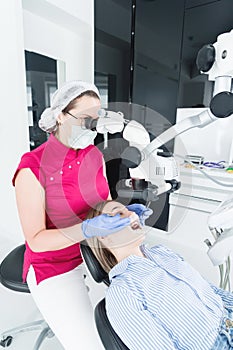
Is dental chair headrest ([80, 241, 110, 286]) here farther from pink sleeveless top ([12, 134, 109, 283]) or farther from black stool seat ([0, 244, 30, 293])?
black stool seat ([0, 244, 30, 293])

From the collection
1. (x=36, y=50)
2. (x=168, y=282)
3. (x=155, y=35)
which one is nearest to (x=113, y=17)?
(x=155, y=35)

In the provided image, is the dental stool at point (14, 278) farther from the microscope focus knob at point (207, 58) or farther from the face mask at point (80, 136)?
the microscope focus knob at point (207, 58)

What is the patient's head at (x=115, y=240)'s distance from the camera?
87cm

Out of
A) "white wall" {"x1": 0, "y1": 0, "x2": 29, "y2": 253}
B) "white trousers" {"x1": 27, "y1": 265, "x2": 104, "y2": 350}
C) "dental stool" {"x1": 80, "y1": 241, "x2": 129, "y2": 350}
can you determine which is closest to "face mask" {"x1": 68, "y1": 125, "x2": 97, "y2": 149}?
"dental stool" {"x1": 80, "y1": 241, "x2": 129, "y2": 350}

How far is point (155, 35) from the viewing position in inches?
77.5

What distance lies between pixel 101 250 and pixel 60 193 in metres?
0.26

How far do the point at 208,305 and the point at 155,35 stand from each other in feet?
6.39

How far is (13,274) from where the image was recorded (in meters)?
0.97

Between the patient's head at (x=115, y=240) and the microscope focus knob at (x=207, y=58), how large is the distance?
0.50 metres

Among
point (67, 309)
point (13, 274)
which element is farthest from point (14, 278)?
point (67, 309)

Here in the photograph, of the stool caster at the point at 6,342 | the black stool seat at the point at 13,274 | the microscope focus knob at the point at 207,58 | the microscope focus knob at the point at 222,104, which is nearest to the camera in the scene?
the microscope focus knob at the point at 222,104

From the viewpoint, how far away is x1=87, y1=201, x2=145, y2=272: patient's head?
87 centimetres

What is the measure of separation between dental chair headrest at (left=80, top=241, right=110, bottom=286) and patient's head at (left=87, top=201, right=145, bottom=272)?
2cm

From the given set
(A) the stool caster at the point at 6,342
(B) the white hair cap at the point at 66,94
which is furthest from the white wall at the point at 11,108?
(B) the white hair cap at the point at 66,94
